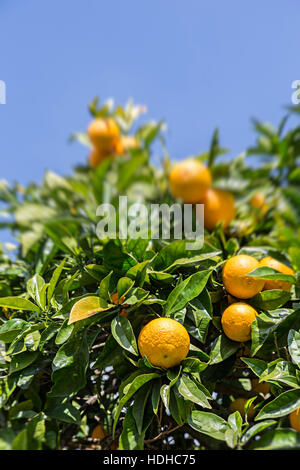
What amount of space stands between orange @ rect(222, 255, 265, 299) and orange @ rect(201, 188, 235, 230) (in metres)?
0.38

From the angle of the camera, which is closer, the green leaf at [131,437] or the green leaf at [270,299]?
the green leaf at [131,437]

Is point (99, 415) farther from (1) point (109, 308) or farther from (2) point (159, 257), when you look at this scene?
(2) point (159, 257)

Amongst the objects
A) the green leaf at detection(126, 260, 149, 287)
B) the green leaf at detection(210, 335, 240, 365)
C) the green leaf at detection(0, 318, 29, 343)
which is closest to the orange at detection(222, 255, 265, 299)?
the green leaf at detection(210, 335, 240, 365)

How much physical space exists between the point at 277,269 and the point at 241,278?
11cm

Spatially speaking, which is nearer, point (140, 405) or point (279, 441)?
point (279, 441)

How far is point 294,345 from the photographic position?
3.04 ft

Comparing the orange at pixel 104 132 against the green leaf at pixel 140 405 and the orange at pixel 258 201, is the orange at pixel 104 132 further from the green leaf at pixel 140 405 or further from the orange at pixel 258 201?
the green leaf at pixel 140 405

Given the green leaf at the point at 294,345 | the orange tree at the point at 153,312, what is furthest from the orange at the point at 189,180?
the green leaf at the point at 294,345

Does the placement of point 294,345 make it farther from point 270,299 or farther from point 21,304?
point 21,304

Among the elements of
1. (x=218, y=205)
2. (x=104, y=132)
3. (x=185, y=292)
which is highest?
(x=104, y=132)

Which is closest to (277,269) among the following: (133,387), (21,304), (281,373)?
(281,373)

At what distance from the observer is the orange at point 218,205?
577 mm
